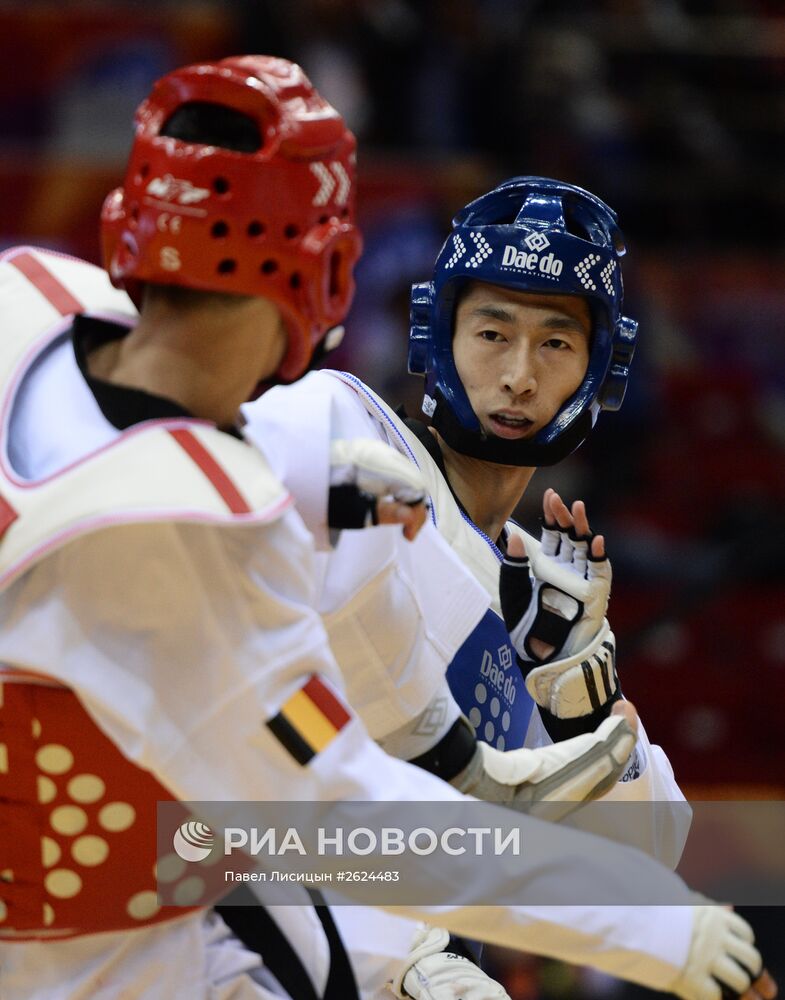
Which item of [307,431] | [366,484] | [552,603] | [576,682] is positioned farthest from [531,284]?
[366,484]

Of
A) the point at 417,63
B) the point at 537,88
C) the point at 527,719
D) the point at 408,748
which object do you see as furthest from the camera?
the point at 537,88

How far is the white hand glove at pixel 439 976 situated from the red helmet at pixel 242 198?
1.39m

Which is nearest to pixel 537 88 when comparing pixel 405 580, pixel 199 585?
pixel 405 580

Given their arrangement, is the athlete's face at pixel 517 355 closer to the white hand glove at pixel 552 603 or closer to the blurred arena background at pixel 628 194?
the white hand glove at pixel 552 603

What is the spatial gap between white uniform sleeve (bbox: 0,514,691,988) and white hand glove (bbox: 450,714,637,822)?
42 cm

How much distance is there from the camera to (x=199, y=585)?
206 cm

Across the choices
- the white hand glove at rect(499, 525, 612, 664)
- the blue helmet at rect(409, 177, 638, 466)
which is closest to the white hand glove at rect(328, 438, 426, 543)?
the white hand glove at rect(499, 525, 612, 664)

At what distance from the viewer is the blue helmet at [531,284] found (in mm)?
3373

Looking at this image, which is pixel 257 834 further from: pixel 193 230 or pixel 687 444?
pixel 687 444

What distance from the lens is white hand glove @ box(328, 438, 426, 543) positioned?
7.86 feet

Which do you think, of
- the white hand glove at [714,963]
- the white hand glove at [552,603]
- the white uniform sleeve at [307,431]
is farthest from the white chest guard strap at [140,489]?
the white hand glove at [552,603]

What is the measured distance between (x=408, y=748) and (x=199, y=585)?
0.71m

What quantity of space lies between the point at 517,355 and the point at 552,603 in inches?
22.0

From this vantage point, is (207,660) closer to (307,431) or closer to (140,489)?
(140,489)
